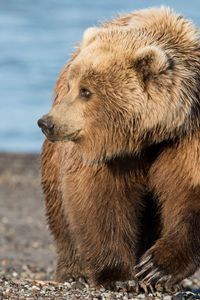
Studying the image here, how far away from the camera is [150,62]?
6.37 m

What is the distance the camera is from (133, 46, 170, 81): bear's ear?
20.9 ft

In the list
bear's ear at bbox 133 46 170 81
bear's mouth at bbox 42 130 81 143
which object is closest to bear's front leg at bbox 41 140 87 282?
bear's mouth at bbox 42 130 81 143

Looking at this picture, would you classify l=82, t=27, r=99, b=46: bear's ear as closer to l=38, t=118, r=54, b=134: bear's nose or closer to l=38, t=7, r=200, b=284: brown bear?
l=38, t=7, r=200, b=284: brown bear

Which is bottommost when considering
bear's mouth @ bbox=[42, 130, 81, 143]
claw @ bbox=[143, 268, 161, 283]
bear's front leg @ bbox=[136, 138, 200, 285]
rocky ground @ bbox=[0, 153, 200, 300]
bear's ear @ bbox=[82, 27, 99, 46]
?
rocky ground @ bbox=[0, 153, 200, 300]

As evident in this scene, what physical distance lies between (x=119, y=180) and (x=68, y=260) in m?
1.42

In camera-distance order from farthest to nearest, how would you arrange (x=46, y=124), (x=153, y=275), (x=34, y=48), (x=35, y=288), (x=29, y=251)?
1. (x=34, y=48)
2. (x=29, y=251)
3. (x=35, y=288)
4. (x=153, y=275)
5. (x=46, y=124)

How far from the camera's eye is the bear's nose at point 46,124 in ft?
20.7

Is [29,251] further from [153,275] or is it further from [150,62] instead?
[150,62]

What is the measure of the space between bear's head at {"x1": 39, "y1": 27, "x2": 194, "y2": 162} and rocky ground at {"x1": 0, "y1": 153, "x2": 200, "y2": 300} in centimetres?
83

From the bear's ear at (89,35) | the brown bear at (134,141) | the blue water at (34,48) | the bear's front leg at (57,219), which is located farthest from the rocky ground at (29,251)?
the blue water at (34,48)

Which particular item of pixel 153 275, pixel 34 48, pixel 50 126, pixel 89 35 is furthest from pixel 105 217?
pixel 34 48

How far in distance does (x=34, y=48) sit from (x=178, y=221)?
19527 mm

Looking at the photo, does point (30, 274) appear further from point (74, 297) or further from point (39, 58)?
point (39, 58)

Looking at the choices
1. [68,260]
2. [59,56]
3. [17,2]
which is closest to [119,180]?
[68,260]
